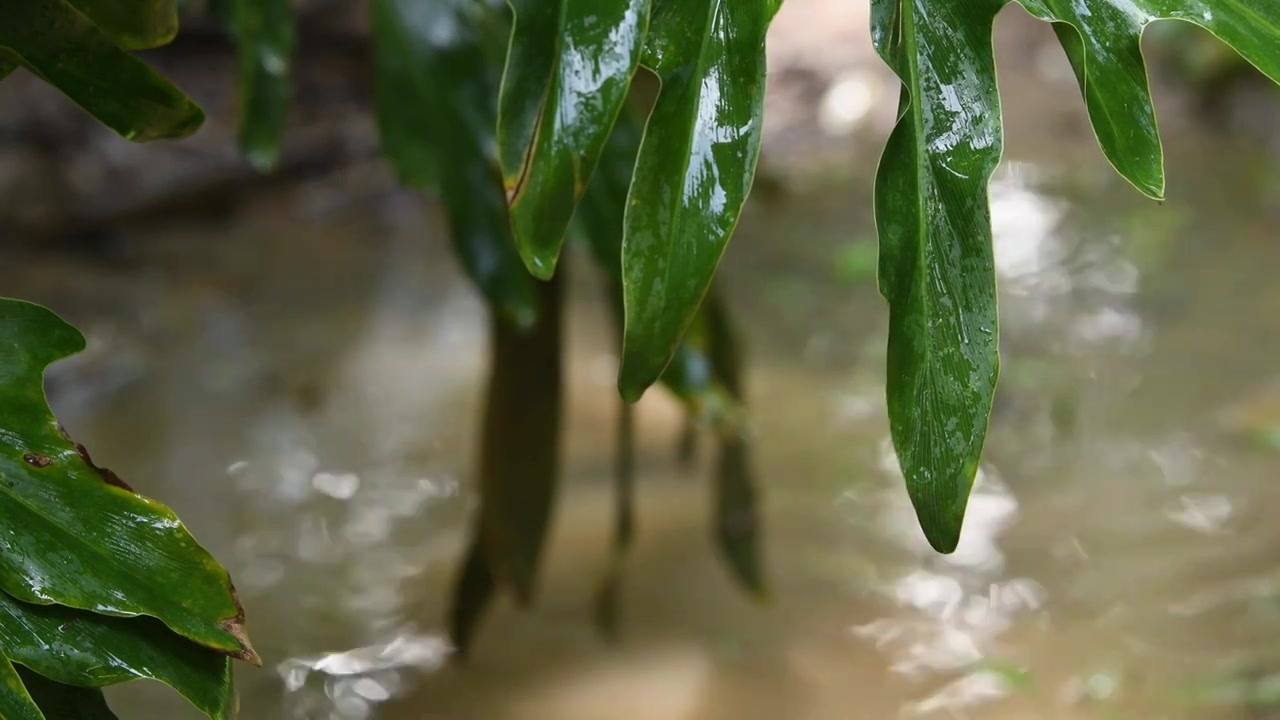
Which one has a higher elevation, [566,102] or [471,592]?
[471,592]

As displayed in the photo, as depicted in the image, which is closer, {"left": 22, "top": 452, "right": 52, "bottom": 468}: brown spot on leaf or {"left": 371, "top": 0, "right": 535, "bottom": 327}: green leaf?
{"left": 22, "top": 452, "right": 52, "bottom": 468}: brown spot on leaf

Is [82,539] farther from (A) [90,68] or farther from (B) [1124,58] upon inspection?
(B) [1124,58]

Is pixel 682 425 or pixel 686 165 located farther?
pixel 682 425

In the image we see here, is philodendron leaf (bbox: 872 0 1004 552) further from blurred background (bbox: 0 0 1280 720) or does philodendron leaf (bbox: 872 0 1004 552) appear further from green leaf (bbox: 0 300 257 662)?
blurred background (bbox: 0 0 1280 720)


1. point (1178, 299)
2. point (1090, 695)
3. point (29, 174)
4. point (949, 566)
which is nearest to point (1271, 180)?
point (1178, 299)

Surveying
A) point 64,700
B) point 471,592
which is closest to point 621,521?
point 471,592

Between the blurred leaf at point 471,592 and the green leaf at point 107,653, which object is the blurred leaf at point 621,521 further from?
the green leaf at point 107,653

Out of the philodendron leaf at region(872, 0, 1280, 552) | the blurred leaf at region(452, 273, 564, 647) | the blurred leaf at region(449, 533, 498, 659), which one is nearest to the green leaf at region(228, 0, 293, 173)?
the blurred leaf at region(452, 273, 564, 647)
